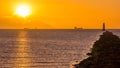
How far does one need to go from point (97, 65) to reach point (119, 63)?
167 centimetres

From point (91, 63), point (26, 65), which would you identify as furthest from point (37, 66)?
point (91, 63)

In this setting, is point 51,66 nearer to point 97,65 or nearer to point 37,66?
point 37,66

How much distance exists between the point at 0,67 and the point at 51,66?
15.3 ft

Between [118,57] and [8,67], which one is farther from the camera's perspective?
[8,67]

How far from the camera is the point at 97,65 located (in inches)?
1266

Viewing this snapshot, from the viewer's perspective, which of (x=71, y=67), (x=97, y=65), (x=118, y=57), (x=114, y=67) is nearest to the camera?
(x=114, y=67)

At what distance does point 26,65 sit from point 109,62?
10.9m

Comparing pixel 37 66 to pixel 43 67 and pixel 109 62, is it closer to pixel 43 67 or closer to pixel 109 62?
pixel 43 67

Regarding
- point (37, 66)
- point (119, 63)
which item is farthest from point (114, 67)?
point (37, 66)

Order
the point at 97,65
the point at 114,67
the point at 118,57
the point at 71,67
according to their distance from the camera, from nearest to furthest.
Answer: the point at 114,67 → the point at 97,65 → the point at 118,57 → the point at 71,67

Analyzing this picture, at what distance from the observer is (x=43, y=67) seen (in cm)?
3875

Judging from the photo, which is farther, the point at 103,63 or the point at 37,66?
the point at 37,66

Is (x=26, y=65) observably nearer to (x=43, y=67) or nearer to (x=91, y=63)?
(x=43, y=67)

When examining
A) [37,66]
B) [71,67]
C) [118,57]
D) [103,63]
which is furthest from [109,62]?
[37,66]
